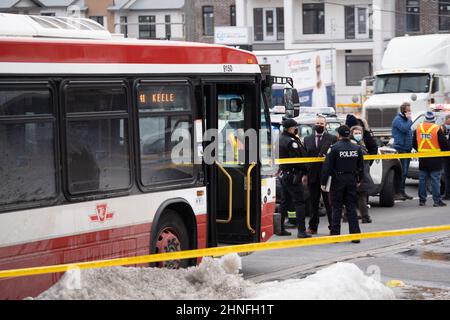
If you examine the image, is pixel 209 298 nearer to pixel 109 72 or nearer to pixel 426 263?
pixel 109 72

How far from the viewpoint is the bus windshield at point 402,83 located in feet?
121

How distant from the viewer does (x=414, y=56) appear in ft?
124

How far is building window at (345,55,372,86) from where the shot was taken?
222 ft

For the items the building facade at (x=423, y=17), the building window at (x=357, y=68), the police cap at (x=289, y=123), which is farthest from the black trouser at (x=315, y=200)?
the building window at (x=357, y=68)

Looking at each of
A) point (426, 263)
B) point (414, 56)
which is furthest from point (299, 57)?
point (426, 263)

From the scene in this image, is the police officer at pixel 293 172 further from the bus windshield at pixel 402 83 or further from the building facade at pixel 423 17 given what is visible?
the building facade at pixel 423 17

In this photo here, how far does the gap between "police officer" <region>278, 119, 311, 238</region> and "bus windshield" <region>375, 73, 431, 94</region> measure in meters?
21.5

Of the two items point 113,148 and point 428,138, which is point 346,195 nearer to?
point 113,148

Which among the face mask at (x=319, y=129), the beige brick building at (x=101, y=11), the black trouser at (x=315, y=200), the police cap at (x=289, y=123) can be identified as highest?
the beige brick building at (x=101, y=11)

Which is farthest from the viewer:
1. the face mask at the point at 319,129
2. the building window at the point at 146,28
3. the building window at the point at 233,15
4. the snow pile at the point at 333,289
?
the building window at the point at 146,28

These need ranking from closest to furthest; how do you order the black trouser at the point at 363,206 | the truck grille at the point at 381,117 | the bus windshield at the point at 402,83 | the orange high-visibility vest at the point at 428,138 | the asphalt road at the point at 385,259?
the asphalt road at the point at 385,259 → the black trouser at the point at 363,206 → the orange high-visibility vest at the point at 428,138 → the truck grille at the point at 381,117 → the bus windshield at the point at 402,83

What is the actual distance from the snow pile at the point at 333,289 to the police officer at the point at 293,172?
19.8 ft

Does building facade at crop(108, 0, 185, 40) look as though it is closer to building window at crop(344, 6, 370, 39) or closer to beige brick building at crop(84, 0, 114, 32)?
beige brick building at crop(84, 0, 114, 32)

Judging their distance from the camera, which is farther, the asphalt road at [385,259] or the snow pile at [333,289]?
the asphalt road at [385,259]
